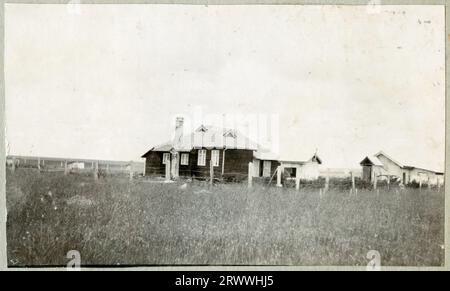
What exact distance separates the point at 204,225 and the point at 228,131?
113 centimetres

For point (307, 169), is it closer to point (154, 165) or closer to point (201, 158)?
point (201, 158)

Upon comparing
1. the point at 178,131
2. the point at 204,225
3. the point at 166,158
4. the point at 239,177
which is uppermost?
the point at 178,131

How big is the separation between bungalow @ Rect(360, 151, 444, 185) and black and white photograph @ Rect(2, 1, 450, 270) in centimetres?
2

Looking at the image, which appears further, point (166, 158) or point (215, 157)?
point (215, 157)

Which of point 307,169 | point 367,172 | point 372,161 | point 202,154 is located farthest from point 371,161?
point 202,154

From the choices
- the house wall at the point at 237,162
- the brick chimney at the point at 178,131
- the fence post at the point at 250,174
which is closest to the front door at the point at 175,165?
the brick chimney at the point at 178,131

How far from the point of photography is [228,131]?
18.4ft

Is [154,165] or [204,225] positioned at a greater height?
[154,165]

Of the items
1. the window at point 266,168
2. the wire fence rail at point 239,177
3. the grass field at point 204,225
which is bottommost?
the grass field at point 204,225

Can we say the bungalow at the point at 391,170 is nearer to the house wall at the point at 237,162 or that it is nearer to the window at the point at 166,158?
the house wall at the point at 237,162

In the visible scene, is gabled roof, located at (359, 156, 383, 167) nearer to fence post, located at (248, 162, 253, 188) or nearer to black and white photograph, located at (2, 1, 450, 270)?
black and white photograph, located at (2, 1, 450, 270)

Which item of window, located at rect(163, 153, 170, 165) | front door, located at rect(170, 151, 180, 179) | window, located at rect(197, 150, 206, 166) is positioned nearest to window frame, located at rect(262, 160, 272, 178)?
window, located at rect(197, 150, 206, 166)

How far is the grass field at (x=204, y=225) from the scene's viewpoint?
5504 mm
